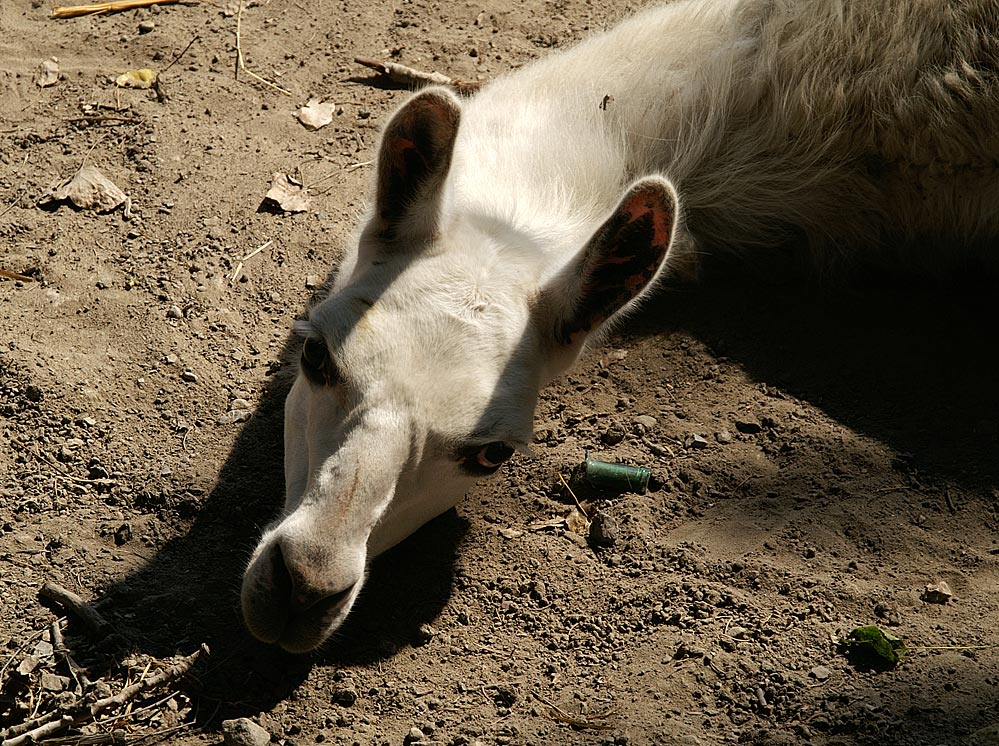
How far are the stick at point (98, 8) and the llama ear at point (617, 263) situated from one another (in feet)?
12.5

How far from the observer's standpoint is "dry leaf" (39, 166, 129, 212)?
4977 millimetres

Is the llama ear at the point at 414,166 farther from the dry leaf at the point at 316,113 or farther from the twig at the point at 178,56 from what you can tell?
the twig at the point at 178,56

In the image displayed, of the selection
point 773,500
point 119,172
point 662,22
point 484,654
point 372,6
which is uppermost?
point 662,22

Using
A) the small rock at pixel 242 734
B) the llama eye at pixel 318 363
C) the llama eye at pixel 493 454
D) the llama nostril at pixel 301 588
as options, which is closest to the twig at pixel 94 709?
the small rock at pixel 242 734

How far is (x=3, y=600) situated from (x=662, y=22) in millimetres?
3815

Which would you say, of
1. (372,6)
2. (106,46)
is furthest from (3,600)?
(372,6)

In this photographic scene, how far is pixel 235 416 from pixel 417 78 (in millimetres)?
2512

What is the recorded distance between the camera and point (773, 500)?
4137 millimetres

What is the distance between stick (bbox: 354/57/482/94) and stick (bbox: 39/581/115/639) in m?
3.51

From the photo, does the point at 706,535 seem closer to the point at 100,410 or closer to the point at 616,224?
the point at 616,224

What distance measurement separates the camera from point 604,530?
4.00m

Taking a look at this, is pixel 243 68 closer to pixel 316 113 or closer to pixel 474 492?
pixel 316 113

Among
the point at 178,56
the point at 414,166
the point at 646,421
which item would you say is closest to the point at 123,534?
the point at 414,166

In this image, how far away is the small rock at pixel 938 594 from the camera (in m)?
3.71
